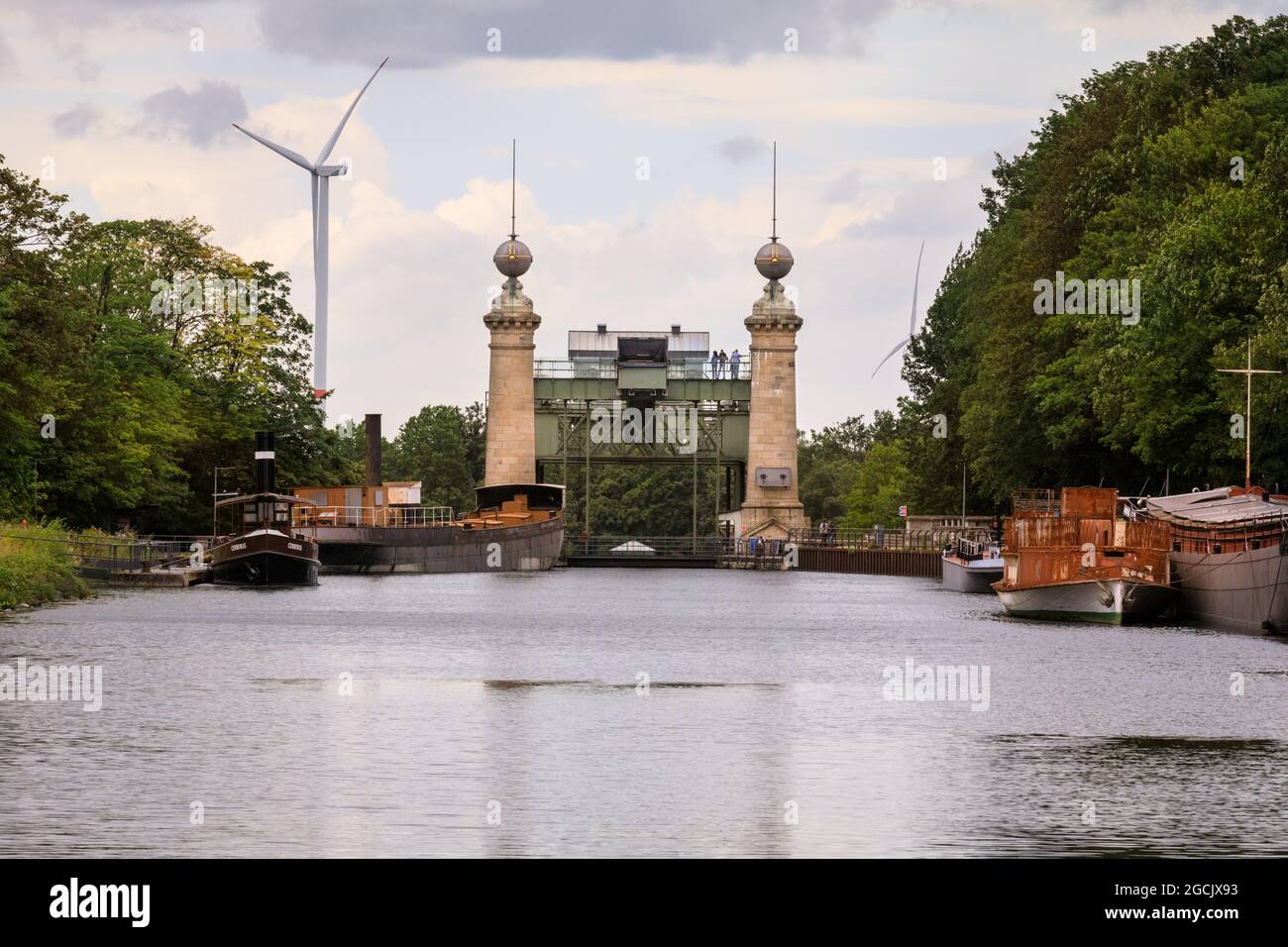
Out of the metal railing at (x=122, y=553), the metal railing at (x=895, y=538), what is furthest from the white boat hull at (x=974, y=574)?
the metal railing at (x=122, y=553)

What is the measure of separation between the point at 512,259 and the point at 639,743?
388 ft

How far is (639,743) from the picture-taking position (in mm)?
32875

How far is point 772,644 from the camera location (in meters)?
57.6

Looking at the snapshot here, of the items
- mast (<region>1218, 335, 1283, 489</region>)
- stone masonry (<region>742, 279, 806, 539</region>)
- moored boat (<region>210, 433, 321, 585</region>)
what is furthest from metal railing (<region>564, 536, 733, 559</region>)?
mast (<region>1218, 335, 1283, 489</region>)

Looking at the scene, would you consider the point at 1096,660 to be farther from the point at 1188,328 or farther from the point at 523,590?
the point at 523,590

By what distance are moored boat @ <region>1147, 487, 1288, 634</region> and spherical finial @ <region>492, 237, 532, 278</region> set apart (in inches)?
3334

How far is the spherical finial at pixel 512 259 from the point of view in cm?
14950

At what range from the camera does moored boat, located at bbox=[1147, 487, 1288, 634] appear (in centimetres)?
5712
